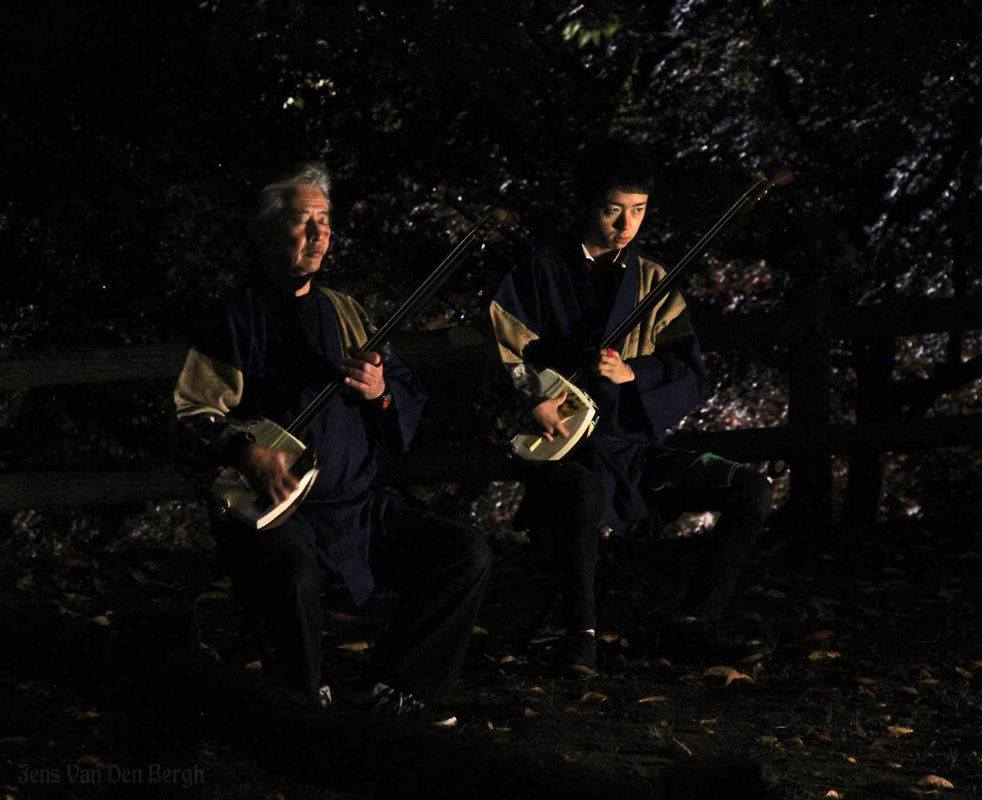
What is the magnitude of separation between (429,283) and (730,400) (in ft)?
17.0

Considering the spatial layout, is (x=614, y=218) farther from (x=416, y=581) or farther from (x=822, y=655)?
(x=822, y=655)

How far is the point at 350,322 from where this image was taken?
4512 millimetres

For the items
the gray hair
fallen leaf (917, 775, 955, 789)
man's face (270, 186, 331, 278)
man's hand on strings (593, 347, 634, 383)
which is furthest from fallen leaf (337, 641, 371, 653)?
fallen leaf (917, 775, 955, 789)

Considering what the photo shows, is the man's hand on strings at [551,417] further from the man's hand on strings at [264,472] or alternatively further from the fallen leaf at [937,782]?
the fallen leaf at [937,782]

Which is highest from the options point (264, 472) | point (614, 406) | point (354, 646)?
point (614, 406)

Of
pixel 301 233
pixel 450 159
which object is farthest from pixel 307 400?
pixel 450 159

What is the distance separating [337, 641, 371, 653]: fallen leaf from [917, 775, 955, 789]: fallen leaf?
87.5 inches

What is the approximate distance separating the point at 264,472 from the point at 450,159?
15.4 feet

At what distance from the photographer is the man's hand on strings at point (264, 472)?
13.5 feet

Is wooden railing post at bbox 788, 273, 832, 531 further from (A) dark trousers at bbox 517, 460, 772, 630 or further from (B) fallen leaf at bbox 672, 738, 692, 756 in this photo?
(B) fallen leaf at bbox 672, 738, 692, 756

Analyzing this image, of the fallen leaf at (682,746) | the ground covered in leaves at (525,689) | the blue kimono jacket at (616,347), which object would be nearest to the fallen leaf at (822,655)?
the ground covered in leaves at (525,689)

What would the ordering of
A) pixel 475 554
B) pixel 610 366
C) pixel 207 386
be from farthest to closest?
pixel 610 366 → pixel 475 554 → pixel 207 386

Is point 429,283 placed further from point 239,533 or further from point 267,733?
point 267,733

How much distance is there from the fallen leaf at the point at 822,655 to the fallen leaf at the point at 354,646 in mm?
1632
